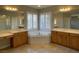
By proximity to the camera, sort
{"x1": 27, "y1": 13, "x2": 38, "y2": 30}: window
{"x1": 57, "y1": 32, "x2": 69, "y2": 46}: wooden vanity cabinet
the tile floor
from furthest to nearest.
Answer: {"x1": 57, "y1": 32, "x2": 69, "y2": 46}: wooden vanity cabinet, {"x1": 27, "y1": 13, "x2": 38, "y2": 30}: window, the tile floor

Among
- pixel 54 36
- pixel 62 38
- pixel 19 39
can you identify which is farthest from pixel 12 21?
pixel 62 38

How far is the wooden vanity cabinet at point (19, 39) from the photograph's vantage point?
1.75 m

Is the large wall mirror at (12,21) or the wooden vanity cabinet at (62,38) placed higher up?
the large wall mirror at (12,21)

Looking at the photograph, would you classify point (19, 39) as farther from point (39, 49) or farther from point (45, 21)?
point (45, 21)

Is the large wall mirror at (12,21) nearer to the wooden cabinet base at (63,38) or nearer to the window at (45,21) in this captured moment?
the window at (45,21)

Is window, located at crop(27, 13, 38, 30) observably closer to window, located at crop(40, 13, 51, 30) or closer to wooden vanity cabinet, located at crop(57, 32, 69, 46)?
window, located at crop(40, 13, 51, 30)

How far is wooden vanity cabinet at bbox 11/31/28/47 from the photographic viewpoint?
5.75ft

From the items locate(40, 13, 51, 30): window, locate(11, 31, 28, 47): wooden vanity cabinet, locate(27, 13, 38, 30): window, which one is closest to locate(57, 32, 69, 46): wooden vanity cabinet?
locate(40, 13, 51, 30): window

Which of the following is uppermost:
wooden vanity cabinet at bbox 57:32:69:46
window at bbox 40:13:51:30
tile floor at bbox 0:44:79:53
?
window at bbox 40:13:51:30

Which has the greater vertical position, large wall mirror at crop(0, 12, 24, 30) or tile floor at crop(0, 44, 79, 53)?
large wall mirror at crop(0, 12, 24, 30)

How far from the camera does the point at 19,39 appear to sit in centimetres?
182

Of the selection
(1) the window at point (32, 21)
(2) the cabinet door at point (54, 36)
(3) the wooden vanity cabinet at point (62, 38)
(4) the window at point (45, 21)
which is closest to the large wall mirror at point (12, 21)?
(1) the window at point (32, 21)

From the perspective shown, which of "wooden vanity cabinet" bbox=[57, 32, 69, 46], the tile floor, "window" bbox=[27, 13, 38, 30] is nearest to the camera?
the tile floor
